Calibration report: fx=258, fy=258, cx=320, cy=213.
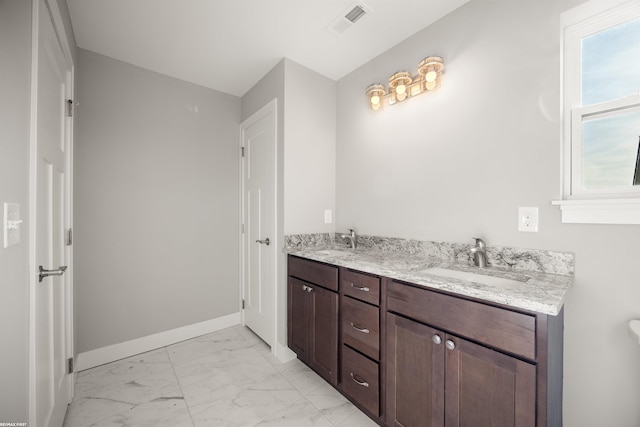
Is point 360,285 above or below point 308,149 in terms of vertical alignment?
below

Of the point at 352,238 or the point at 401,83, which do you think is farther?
the point at 352,238

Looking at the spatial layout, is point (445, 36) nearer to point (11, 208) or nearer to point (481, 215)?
point (481, 215)

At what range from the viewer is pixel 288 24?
71.2 inches

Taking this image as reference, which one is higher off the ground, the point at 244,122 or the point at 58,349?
the point at 244,122

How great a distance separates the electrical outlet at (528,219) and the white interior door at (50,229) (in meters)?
2.21

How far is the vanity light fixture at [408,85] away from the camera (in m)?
A: 1.68

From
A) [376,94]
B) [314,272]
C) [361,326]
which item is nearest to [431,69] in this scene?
[376,94]

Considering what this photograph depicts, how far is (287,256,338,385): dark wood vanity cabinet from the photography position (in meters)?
1.70

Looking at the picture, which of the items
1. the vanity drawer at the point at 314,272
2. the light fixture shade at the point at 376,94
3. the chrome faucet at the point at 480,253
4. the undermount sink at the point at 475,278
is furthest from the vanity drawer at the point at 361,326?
the light fixture shade at the point at 376,94

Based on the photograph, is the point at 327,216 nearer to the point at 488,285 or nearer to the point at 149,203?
the point at 488,285

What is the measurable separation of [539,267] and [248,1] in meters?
2.26

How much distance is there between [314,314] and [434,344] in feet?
2.98

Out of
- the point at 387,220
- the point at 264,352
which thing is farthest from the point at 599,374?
the point at 264,352

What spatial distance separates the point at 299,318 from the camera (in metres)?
2.01
